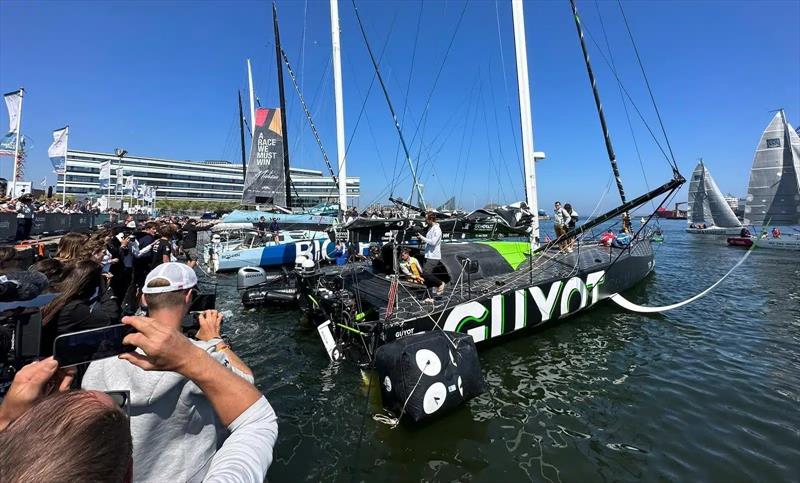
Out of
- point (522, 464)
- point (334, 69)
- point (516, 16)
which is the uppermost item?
point (334, 69)

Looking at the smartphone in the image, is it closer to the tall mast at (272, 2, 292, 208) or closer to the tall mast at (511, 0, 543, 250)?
the tall mast at (511, 0, 543, 250)

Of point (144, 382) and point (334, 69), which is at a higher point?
point (334, 69)

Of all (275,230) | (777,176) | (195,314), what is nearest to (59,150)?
(275,230)

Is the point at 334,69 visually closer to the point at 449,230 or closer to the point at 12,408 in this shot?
the point at 449,230

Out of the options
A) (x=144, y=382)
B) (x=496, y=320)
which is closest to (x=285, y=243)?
(x=496, y=320)

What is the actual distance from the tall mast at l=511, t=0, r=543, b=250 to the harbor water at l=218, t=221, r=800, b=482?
363 centimetres

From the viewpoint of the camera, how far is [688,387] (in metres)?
6.14

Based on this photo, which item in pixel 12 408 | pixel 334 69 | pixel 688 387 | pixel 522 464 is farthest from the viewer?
pixel 334 69

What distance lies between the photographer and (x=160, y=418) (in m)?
1.66

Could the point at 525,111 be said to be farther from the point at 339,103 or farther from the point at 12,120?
the point at 12,120

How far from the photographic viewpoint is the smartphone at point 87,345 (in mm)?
1293

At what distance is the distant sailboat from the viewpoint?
4209 centimetres

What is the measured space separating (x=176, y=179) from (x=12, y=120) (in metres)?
92.4

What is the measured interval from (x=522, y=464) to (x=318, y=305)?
465 cm
